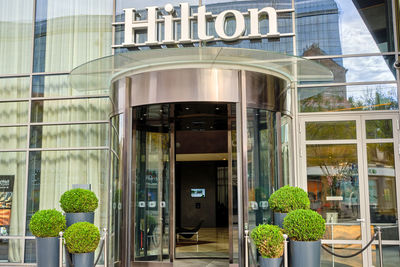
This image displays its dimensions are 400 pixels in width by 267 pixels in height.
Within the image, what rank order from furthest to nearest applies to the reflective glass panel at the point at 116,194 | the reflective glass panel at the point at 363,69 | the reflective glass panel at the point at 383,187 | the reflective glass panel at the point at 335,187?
1. the reflective glass panel at the point at 363,69
2. the reflective glass panel at the point at 335,187
3. the reflective glass panel at the point at 383,187
4. the reflective glass panel at the point at 116,194

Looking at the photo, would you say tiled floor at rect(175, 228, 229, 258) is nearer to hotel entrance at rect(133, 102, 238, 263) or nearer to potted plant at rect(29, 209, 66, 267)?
hotel entrance at rect(133, 102, 238, 263)

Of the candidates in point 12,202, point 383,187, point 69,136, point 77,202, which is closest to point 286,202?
point 383,187

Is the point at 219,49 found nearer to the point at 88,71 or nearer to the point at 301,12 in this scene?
the point at 88,71

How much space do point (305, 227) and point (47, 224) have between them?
4.10 metres

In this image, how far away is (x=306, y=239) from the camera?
6770 mm

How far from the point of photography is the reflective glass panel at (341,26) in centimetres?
1007

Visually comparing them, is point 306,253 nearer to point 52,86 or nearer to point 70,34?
point 52,86

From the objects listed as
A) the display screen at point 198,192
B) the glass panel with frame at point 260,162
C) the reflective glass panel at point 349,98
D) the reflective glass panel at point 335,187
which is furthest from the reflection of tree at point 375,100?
the display screen at point 198,192

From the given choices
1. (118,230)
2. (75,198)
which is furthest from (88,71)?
(118,230)

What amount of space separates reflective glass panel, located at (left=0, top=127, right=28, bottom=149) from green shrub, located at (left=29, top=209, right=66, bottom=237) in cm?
389

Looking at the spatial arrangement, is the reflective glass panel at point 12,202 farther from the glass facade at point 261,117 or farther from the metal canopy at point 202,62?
Result: the metal canopy at point 202,62

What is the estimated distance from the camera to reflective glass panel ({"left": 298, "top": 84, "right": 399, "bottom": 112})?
9703 millimetres

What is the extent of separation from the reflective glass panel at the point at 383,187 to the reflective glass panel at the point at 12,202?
25.6ft

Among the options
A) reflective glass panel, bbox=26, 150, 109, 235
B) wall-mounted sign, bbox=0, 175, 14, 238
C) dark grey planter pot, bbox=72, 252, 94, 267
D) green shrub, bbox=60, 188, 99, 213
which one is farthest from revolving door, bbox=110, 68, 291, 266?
wall-mounted sign, bbox=0, 175, 14, 238
